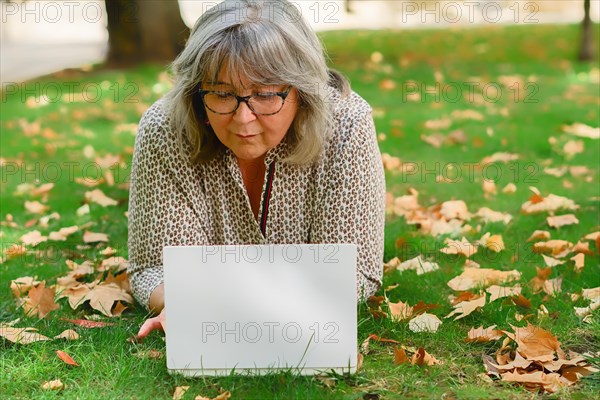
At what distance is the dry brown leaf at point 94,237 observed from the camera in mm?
3551

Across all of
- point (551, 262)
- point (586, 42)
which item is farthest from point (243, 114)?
point (586, 42)

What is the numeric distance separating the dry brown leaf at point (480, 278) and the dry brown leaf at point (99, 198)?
198 cm

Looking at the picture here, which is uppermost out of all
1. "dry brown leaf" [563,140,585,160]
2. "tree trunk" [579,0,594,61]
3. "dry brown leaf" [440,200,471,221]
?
"tree trunk" [579,0,594,61]

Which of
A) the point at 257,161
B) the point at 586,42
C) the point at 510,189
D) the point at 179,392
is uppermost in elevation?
the point at 586,42

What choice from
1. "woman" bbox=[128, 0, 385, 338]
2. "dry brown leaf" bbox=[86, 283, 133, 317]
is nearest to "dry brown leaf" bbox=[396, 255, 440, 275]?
"woman" bbox=[128, 0, 385, 338]

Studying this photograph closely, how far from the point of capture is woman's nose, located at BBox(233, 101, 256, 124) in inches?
90.3

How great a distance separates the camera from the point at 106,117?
669cm

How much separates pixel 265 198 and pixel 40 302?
2.65 ft

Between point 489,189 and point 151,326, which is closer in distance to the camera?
point 151,326

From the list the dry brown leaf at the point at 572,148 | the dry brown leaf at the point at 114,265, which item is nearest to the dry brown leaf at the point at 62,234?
the dry brown leaf at the point at 114,265

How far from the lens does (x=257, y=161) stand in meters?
2.69

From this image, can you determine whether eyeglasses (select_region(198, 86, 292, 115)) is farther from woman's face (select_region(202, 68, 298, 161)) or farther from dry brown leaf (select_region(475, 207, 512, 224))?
dry brown leaf (select_region(475, 207, 512, 224))

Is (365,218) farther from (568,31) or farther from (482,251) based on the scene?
(568,31)

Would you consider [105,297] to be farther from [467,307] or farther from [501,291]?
[501,291]
